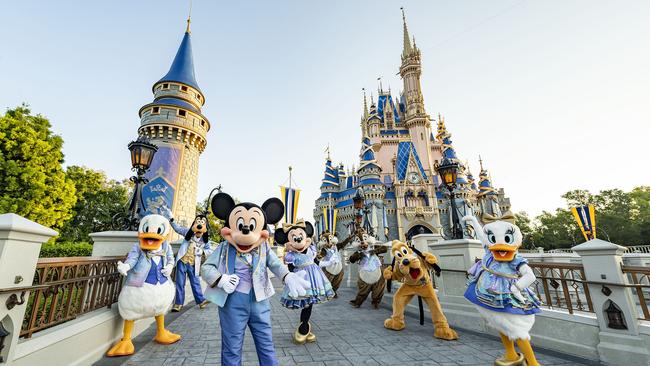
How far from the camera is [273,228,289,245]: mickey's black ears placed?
4.86 m

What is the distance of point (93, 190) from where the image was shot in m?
23.8

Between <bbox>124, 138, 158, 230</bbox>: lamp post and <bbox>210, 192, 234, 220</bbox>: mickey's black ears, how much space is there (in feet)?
10.6

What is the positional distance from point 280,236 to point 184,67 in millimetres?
22763

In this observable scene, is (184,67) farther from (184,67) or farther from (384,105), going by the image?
(384,105)

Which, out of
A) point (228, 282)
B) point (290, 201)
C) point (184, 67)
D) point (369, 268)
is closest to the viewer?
point (228, 282)

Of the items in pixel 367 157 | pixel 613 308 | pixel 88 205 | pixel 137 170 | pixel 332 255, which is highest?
pixel 367 157

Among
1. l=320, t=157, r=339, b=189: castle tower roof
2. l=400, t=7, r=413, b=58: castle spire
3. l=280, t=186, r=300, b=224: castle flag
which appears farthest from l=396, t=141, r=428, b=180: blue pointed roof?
l=280, t=186, r=300, b=224: castle flag

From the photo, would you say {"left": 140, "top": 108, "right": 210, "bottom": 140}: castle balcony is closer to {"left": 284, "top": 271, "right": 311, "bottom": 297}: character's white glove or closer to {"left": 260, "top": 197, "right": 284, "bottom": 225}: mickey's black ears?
{"left": 260, "top": 197, "right": 284, "bottom": 225}: mickey's black ears

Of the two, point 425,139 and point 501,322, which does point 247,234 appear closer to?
point 501,322

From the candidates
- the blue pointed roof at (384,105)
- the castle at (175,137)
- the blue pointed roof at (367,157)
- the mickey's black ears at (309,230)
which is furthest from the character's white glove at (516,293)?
the blue pointed roof at (384,105)

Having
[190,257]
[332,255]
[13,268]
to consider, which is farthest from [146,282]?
[332,255]

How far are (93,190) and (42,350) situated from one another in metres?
27.9

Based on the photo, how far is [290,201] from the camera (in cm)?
642

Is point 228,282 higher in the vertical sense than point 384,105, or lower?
lower
